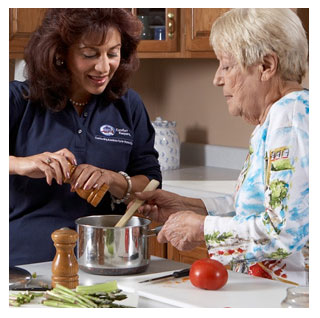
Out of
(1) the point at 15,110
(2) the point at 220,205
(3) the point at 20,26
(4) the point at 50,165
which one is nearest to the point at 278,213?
(2) the point at 220,205

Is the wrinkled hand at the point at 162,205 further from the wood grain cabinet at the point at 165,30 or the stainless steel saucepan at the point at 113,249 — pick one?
the wood grain cabinet at the point at 165,30

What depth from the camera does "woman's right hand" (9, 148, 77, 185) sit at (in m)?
1.66

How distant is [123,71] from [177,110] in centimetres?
166

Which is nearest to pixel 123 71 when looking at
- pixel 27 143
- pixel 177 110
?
pixel 27 143

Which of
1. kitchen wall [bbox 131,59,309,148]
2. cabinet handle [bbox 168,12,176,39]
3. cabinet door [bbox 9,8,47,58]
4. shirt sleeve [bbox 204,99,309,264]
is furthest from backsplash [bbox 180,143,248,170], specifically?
shirt sleeve [bbox 204,99,309,264]

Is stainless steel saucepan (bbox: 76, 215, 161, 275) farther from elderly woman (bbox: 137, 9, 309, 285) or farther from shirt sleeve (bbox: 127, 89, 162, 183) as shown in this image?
shirt sleeve (bbox: 127, 89, 162, 183)

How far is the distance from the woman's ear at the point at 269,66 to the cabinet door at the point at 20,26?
1760mm

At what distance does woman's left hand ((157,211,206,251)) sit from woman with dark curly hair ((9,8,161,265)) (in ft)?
1.17

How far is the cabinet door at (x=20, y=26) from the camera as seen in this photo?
3.07 m

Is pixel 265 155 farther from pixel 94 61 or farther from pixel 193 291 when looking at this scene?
pixel 94 61
